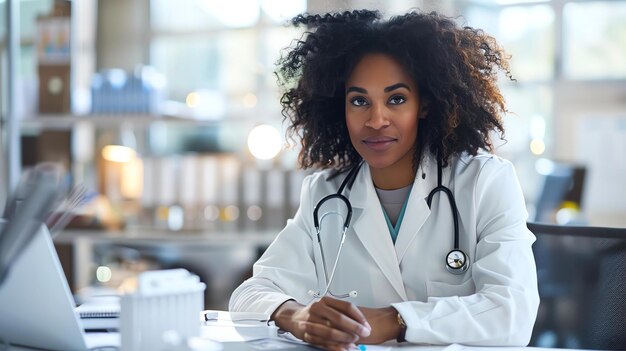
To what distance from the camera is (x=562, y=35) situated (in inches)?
197

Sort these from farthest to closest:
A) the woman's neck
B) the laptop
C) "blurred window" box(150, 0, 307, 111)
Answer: "blurred window" box(150, 0, 307, 111) → the woman's neck → the laptop

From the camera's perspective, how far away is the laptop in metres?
1.12

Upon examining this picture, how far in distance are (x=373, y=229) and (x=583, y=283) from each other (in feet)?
1.75

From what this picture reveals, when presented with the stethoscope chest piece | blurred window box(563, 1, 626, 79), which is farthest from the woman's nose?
blurred window box(563, 1, 626, 79)

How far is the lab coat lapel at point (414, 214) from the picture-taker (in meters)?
1.72

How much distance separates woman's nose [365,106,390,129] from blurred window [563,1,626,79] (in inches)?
142

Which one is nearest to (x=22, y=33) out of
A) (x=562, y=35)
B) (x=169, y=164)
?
(x=169, y=164)

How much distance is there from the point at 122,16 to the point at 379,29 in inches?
167

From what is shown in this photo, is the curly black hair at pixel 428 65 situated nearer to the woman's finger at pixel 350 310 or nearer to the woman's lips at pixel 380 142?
the woman's lips at pixel 380 142

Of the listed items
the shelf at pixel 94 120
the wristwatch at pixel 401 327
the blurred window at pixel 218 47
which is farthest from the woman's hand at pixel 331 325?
the blurred window at pixel 218 47

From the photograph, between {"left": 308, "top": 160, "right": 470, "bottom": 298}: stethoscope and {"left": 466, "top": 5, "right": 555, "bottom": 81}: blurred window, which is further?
{"left": 466, "top": 5, "right": 555, "bottom": 81}: blurred window

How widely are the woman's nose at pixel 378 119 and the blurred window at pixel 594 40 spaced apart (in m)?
3.60

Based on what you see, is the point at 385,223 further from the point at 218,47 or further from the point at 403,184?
the point at 218,47

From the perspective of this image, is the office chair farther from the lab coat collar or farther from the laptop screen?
the laptop screen
